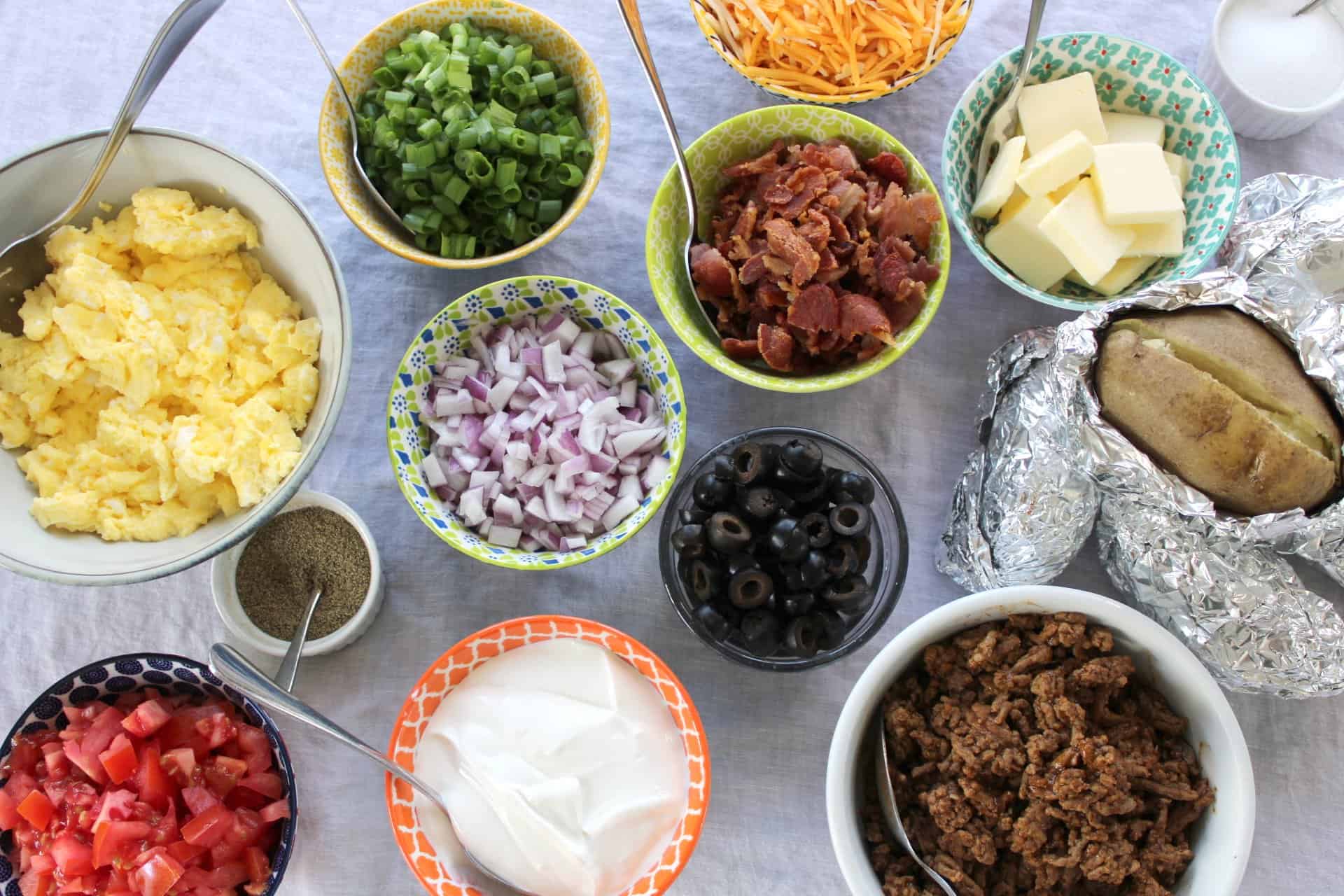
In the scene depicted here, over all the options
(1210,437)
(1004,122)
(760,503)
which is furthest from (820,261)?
(1210,437)

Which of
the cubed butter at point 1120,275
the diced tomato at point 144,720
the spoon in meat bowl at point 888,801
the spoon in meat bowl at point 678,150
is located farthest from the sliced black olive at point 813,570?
the diced tomato at point 144,720

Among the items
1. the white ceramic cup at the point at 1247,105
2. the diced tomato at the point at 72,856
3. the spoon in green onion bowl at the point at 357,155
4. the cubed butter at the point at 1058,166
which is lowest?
the diced tomato at the point at 72,856

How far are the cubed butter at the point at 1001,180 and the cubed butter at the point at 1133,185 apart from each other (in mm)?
129

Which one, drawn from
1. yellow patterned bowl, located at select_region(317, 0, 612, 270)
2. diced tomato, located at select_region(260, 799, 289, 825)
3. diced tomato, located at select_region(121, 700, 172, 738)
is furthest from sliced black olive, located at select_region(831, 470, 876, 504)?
diced tomato, located at select_region(121, 700, 172, 738)

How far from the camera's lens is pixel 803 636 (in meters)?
1.53

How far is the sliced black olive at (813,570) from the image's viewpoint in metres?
1.50

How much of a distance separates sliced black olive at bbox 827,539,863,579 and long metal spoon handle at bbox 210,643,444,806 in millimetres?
721

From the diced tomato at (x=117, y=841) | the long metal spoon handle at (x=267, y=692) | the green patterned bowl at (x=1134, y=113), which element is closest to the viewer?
the long metal spoon handle at (x=267, y=692)

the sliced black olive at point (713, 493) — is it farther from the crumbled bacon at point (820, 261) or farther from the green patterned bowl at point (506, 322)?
the crumbled bacon at point (820, 261)

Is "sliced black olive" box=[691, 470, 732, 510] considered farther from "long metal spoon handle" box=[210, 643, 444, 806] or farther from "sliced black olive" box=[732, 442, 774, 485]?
"long metal spoon handle" box=[210, 643, 444, 806]

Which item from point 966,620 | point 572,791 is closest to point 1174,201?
point 966,620

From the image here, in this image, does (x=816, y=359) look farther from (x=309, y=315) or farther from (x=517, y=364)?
(x=309, y=315)

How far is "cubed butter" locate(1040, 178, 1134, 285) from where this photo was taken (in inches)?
64.2

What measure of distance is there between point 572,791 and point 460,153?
1049mm
